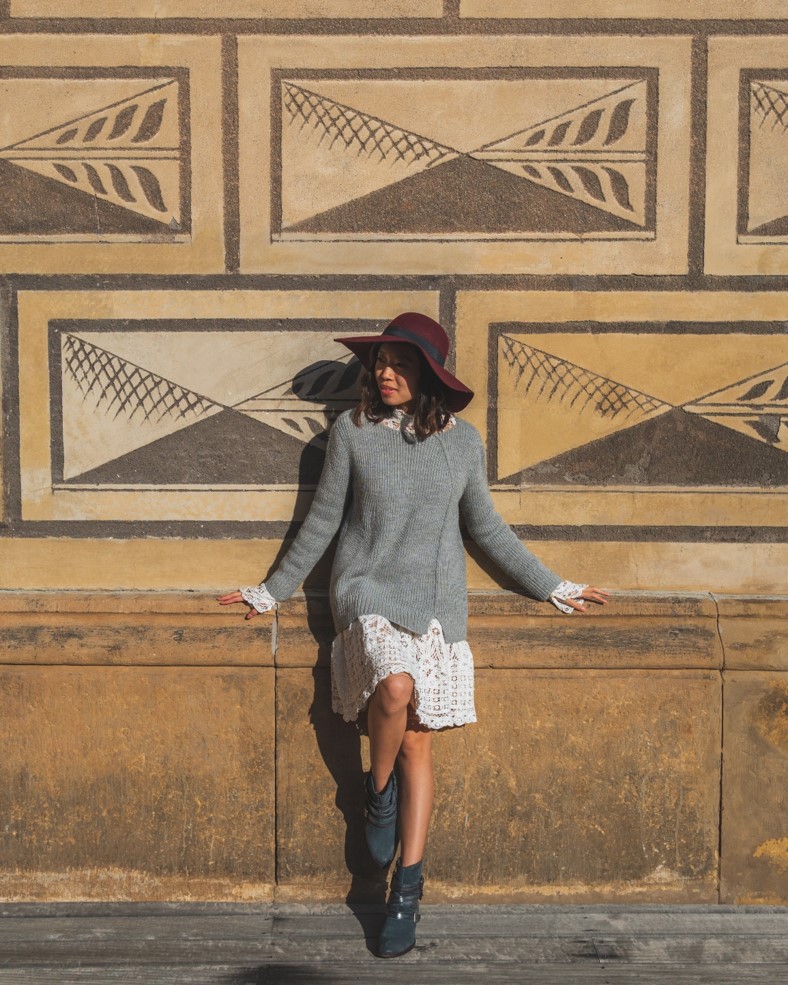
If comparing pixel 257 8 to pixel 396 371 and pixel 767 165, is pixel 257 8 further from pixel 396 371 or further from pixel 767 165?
pixel 767 165

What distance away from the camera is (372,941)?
3547 mm

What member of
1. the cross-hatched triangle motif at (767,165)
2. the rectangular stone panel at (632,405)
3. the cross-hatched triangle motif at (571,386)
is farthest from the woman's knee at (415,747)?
the cross-hatched triangle motif at (767,165)

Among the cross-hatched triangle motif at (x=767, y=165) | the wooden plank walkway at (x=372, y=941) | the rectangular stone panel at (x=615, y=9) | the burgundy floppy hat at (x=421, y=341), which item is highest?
the rectangular stone panel at (x=615, y=9)

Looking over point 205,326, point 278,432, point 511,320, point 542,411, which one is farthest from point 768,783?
point 205,326

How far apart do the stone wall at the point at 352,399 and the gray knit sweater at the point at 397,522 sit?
9.5 inches

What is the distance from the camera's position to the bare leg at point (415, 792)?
3.51 meters

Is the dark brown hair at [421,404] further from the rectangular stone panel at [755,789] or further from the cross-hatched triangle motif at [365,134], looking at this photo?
the rectangular stone panel at [755,789]

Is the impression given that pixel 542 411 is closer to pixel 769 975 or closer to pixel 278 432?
pixel 278 432

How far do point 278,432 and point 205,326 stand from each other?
0.46 meters

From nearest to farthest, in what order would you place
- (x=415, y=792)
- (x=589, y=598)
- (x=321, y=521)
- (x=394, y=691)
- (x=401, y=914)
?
(x=394, y=691) → (x=401, y=914) → (x=415, y=792) → (x=321, y=521) → (x=589, y=598)

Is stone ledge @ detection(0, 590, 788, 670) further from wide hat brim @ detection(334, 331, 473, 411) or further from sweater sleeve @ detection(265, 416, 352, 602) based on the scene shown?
wide hat brim @ detection(334, 331, 473, 411)

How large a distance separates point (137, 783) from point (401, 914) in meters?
1.04

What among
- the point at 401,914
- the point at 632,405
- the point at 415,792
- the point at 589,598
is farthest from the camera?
the point at 632,405

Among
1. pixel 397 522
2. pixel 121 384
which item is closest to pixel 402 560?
pixel 397 522
